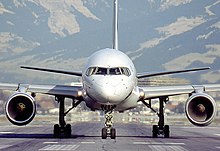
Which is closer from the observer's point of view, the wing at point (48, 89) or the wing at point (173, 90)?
the wing at point (48, 89)

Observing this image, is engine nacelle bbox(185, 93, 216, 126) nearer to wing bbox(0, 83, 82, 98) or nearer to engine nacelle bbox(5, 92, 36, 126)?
wing bbox(0, 83, 82, 98)

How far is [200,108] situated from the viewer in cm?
4200

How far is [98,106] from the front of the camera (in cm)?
4066

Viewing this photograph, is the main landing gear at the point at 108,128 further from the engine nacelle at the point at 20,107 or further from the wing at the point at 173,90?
the engine nacelle at the point at 20,107

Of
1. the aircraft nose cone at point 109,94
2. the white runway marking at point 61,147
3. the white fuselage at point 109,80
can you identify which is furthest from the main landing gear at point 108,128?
the white runway marking at point 61,147

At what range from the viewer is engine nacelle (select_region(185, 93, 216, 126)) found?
41.6 m

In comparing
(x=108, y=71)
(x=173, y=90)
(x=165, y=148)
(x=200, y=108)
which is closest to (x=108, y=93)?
(x=108, y=71)

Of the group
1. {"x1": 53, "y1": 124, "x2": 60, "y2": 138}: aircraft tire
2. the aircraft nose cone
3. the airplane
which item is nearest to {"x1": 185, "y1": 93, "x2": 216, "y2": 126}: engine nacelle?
the airplane

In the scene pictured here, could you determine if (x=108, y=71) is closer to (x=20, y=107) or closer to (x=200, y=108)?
(x=20, y=107)

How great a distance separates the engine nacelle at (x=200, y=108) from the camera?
136ft

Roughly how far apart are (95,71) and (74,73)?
5356 mm

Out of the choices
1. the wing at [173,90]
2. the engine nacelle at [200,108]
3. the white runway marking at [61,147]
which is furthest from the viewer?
the wing at [173,90]

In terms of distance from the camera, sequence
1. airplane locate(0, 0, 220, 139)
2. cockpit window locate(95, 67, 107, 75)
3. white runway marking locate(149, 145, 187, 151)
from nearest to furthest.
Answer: white runway marking locate(149, 145, 187, 151)
airplane locate(0, 0, 220, 139)
cockpit window locate(95, 67, 107, 75)

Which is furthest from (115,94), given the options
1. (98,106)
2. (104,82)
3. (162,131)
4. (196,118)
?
(162,131)
